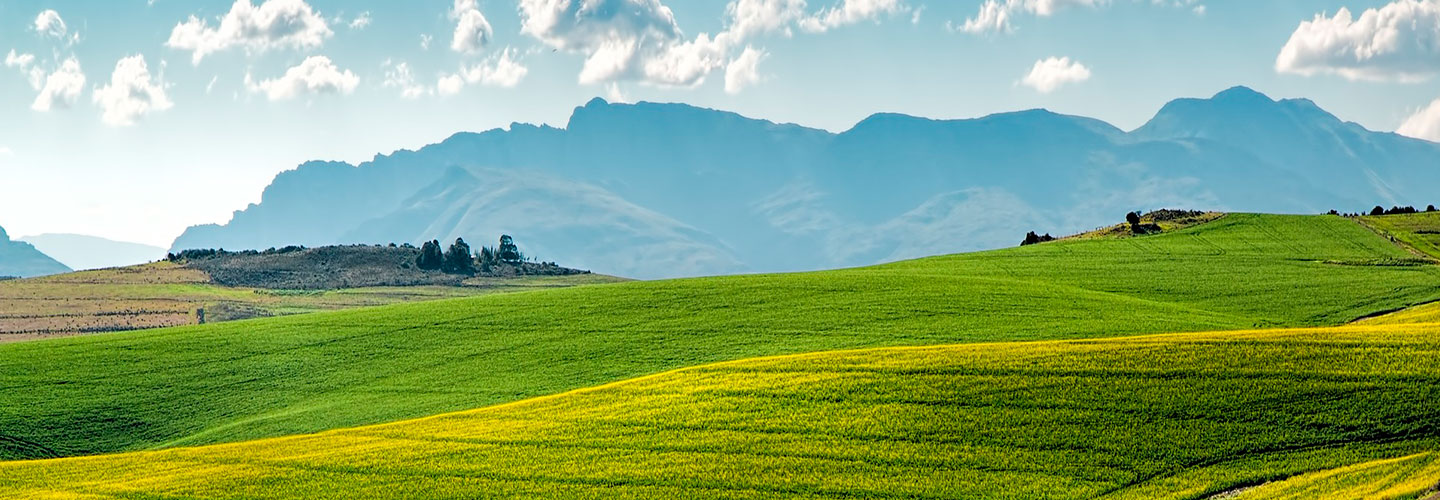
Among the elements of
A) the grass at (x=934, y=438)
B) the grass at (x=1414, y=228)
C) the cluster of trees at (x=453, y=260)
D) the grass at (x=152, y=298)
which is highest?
the cluster of trees at (x=453, y=260)

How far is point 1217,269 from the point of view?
75.4 metres

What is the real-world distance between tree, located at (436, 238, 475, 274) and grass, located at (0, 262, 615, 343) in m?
6.12

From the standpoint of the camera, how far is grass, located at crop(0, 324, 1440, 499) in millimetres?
27484

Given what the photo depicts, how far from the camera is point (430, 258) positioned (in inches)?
6329

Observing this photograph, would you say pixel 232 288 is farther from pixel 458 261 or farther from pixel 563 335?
pixel 563 335

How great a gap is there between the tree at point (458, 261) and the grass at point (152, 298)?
20.1 feet

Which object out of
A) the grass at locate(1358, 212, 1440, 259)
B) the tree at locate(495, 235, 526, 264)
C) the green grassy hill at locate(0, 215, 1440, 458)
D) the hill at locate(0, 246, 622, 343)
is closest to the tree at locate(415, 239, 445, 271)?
the hill at locate(0, 246, 622, 343)

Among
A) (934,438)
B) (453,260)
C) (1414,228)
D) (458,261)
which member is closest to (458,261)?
(458,261)

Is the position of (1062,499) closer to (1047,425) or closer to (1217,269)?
(1047,425)

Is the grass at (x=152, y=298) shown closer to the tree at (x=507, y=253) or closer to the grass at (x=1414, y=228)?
the tree at (x=507, y=253)

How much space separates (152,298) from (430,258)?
45.0 m

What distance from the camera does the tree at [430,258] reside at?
160 metres

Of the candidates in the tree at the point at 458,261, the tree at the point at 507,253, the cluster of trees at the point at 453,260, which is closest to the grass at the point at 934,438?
the tree at the point at 458,261

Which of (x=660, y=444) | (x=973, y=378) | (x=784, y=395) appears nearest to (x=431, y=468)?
(x=660, y=444)
